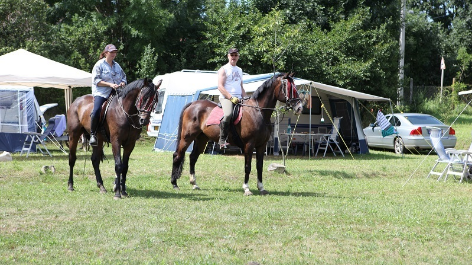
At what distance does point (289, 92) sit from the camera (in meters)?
10.4

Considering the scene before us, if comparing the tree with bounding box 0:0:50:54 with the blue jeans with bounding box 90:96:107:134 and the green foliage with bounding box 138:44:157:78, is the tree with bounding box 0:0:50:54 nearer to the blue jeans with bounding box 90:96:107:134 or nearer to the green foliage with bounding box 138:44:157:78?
the green foliage with bounding box 138:44:157:78

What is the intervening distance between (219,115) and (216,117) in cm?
7

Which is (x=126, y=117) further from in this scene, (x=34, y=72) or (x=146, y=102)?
(x=34, y=72)

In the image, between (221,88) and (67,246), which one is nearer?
(67,246)

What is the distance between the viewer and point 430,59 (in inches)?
1658

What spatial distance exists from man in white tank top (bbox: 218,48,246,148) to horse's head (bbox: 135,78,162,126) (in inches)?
49.7

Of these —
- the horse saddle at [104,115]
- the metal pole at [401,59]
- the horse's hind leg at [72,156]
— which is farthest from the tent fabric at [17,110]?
the metal pole at [401,59]

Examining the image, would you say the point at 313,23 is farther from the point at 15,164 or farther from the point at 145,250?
the point at 145,250

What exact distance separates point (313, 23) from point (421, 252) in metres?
24.1

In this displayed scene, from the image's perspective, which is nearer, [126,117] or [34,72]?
[126,117]

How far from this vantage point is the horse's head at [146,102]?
956 centimetres

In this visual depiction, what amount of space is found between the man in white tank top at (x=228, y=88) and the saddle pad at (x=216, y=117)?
144 mm

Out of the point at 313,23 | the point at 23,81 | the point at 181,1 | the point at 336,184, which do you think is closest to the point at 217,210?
the point at 336,184

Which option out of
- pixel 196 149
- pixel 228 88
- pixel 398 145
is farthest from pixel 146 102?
pixel 398 145
